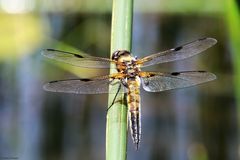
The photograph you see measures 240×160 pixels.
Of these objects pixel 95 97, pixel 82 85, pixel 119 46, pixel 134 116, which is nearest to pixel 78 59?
pixel 82 85

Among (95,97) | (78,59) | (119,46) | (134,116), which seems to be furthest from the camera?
(95,97)

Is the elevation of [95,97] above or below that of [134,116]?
above

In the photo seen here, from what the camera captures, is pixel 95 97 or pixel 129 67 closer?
pixel 129 67

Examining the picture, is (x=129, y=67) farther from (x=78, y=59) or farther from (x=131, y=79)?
(x=78, y=59)

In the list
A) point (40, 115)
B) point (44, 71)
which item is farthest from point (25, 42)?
point (40, 115)

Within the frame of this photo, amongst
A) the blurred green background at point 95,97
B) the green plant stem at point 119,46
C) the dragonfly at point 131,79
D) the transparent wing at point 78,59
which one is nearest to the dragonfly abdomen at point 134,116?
the dragonfly at point 131,79

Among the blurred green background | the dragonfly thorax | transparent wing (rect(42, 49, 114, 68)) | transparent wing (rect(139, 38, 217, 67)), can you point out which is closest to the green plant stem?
the dragonfly thorax

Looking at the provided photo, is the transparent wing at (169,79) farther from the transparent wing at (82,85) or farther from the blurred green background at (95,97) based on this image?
the blurred green background at (95,97)

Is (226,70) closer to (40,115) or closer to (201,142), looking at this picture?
(201,142)
